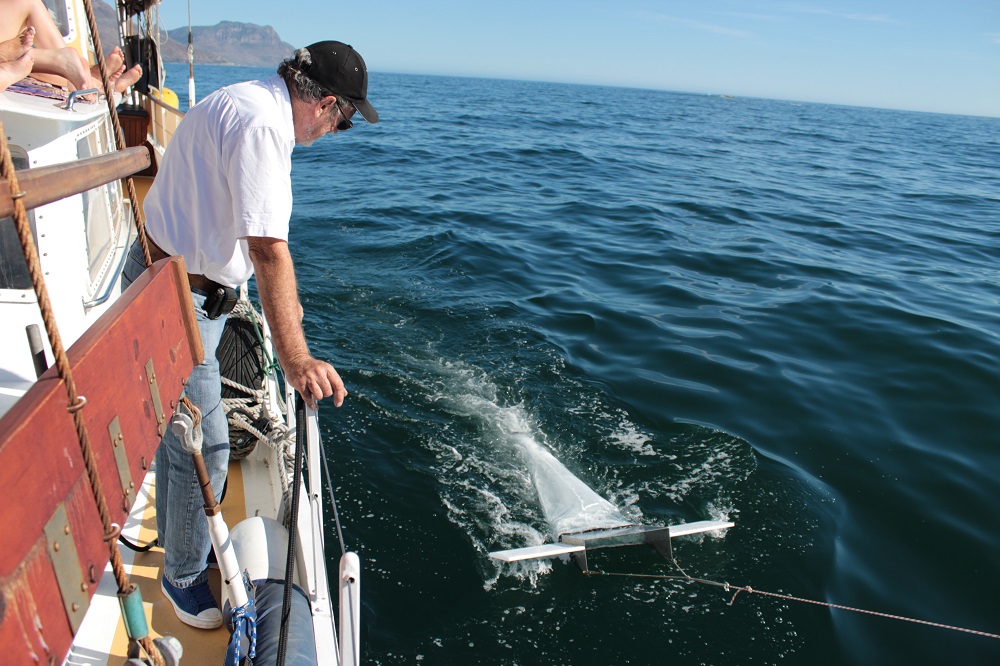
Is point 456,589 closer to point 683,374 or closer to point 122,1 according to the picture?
point 683,374

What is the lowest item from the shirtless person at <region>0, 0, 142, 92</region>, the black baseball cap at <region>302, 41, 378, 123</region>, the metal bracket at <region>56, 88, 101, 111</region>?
the metal bracket at <region>56, 88, 101, 111</region>

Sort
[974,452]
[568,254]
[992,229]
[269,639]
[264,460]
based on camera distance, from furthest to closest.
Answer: [992,229]
[568,254]
[974,452]
[264,460]
[269,639]

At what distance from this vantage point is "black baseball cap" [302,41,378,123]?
236cm

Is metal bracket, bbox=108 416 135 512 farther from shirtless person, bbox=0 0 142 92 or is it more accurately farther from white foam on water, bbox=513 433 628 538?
white foam on water, bbox=513 433 628 538

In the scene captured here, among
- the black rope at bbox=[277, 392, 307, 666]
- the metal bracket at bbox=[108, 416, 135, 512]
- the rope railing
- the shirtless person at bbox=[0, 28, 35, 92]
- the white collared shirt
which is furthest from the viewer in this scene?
the shirtless person at bbox=[0, 28, 35, 92]

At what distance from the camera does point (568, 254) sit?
10.6 metres

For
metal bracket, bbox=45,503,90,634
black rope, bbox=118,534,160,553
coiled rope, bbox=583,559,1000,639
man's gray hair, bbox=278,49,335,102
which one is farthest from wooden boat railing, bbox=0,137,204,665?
coiled rope, bbox=583,559,1000,639

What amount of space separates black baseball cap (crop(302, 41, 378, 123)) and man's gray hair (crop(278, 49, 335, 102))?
0.01m

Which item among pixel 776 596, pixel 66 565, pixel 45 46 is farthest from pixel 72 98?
pixel 776 596

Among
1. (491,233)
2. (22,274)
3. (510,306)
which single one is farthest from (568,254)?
(22,274)

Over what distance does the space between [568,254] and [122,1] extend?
22.8 feet

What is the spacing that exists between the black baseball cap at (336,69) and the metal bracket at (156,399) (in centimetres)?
126

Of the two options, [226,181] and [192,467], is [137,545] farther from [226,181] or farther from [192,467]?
[226,181]

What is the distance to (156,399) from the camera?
165 centimetres
